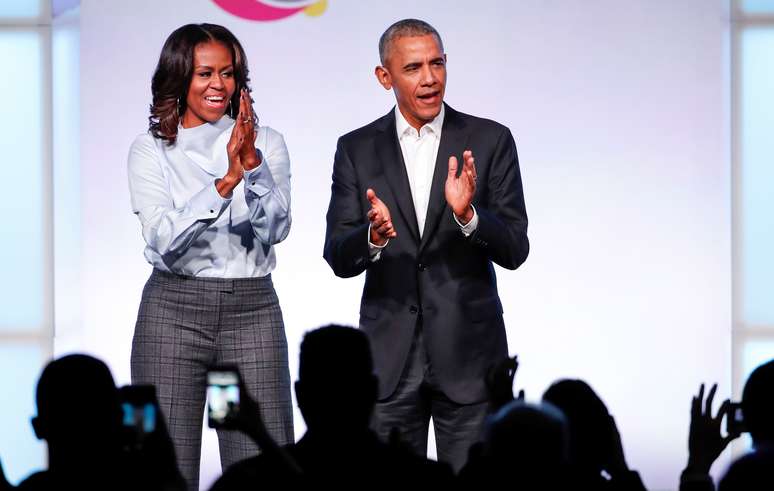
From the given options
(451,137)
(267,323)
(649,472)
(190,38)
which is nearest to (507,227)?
(451,137)

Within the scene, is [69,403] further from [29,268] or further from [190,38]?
[29,268]

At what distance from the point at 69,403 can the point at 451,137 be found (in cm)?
181

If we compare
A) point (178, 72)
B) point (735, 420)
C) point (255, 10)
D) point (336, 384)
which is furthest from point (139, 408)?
point (255, 10)

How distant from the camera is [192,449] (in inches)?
167

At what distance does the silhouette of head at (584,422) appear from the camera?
281 centimetres

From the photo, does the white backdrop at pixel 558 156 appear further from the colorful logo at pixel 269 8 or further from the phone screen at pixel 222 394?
the phone screen at pixel 222 394

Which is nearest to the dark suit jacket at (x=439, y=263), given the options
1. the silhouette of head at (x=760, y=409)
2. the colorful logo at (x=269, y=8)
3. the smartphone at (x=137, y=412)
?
the silhouette of head at (x=760, y=409)

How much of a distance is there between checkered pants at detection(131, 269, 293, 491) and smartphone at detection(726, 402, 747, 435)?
5.55 ft

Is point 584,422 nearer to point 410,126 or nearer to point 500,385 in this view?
point 500,385

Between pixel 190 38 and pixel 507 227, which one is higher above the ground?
pixel 190 38

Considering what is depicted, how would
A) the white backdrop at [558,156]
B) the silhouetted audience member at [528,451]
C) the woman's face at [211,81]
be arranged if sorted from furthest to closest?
1. the white backdrop at [558,156]
2. the woman's face at [211,81]
3. the silhouetted audience member at [528,451]

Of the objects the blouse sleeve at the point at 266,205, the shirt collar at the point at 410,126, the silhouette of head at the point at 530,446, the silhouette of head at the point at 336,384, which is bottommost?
the silhouette of head at the point at 530,446

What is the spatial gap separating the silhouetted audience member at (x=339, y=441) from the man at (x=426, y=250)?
50.2 inches

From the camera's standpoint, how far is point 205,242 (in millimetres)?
4238
